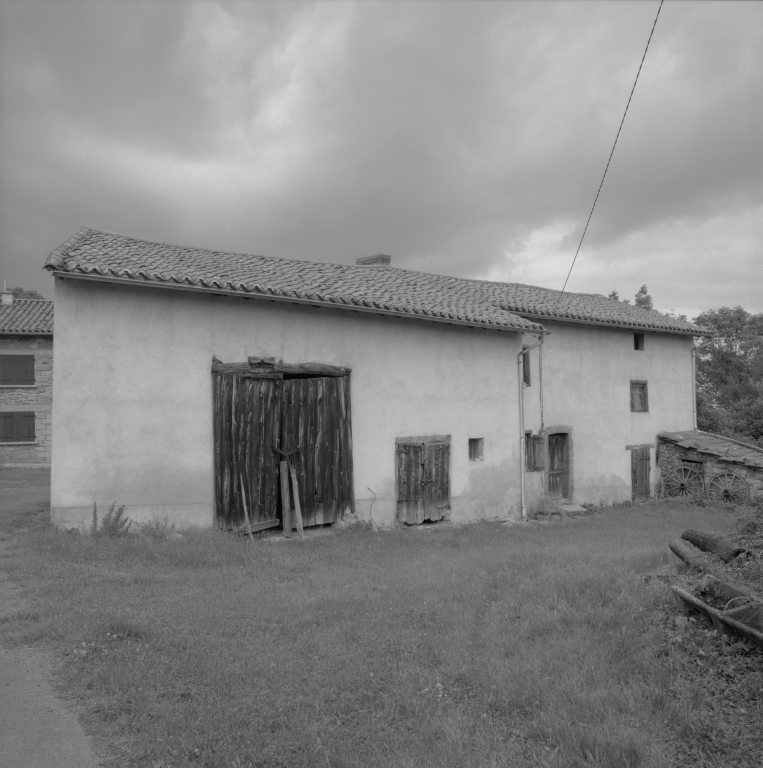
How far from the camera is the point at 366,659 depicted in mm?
5184

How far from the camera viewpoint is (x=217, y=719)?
409cm

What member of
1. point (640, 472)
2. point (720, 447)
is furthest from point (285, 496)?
point (720, 447)

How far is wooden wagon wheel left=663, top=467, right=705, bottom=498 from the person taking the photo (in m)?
18.6

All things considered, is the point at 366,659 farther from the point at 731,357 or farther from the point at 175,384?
the point at 731,357

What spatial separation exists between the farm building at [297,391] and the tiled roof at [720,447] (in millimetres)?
3555

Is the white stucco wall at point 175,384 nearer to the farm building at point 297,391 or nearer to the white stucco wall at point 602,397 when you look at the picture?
the farm building at point 297,391

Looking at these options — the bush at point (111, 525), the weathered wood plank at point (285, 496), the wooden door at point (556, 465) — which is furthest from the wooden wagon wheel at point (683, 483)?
the bush at point (111, 525)

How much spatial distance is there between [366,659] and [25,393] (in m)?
21.7

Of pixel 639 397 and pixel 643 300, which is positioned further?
pixel 643 300

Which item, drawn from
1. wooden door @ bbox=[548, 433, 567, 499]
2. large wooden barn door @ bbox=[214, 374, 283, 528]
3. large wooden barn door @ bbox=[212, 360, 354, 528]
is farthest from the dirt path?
wooden door @ bbox=[548, 433, 567, 499]

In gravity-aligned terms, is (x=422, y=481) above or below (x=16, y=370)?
below

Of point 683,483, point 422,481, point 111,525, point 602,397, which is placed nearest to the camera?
point 111,525

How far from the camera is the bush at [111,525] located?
959cm

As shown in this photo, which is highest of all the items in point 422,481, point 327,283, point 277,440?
point 327,283
